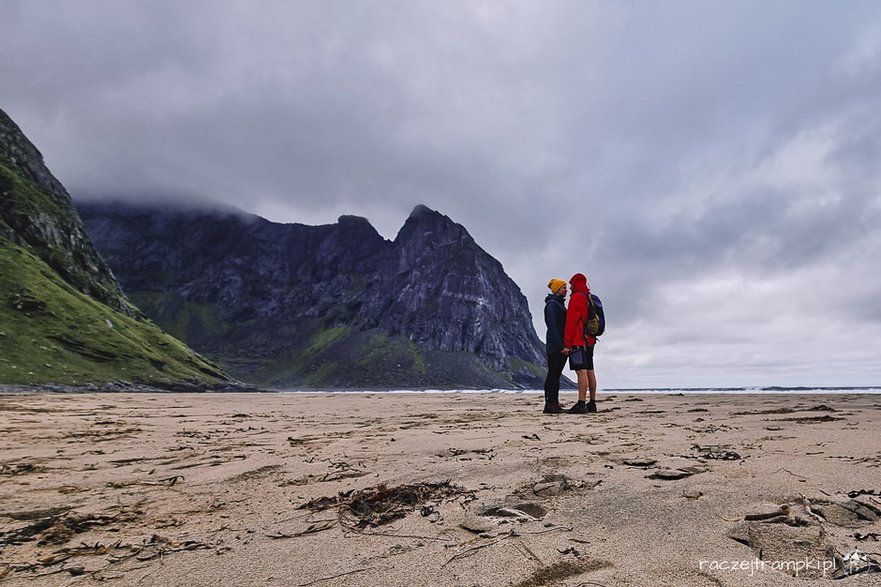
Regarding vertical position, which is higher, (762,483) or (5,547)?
(762,483)

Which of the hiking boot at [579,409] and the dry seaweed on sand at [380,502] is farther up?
the hiking boot at [579,409]

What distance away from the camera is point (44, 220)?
286 feet

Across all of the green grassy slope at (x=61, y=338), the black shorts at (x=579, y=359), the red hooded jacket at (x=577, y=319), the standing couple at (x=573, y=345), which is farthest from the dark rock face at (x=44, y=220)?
the black shorts at (x=579, y=359)

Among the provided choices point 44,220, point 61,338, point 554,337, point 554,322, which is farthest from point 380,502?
point 44,220

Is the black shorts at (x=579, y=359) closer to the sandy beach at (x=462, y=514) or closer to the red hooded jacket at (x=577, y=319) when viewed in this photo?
the red hooded jacket at (x=577, y=319)

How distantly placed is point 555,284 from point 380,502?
28.8 ft

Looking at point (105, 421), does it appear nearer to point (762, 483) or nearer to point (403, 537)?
point (403, 537)

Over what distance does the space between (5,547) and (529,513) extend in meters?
2.97

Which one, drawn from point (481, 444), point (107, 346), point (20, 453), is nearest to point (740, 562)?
point (481, 444)

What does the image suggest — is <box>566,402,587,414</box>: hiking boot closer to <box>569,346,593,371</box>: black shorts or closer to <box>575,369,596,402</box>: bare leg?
<box>575,369,596,402</box>: bare leg

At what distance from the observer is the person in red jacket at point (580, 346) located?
31.4 feet

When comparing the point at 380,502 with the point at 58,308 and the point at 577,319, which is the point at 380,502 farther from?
the point at 58,308

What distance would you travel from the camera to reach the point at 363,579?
72.2 inches

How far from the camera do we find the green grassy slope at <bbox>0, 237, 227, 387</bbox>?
5375 cm
